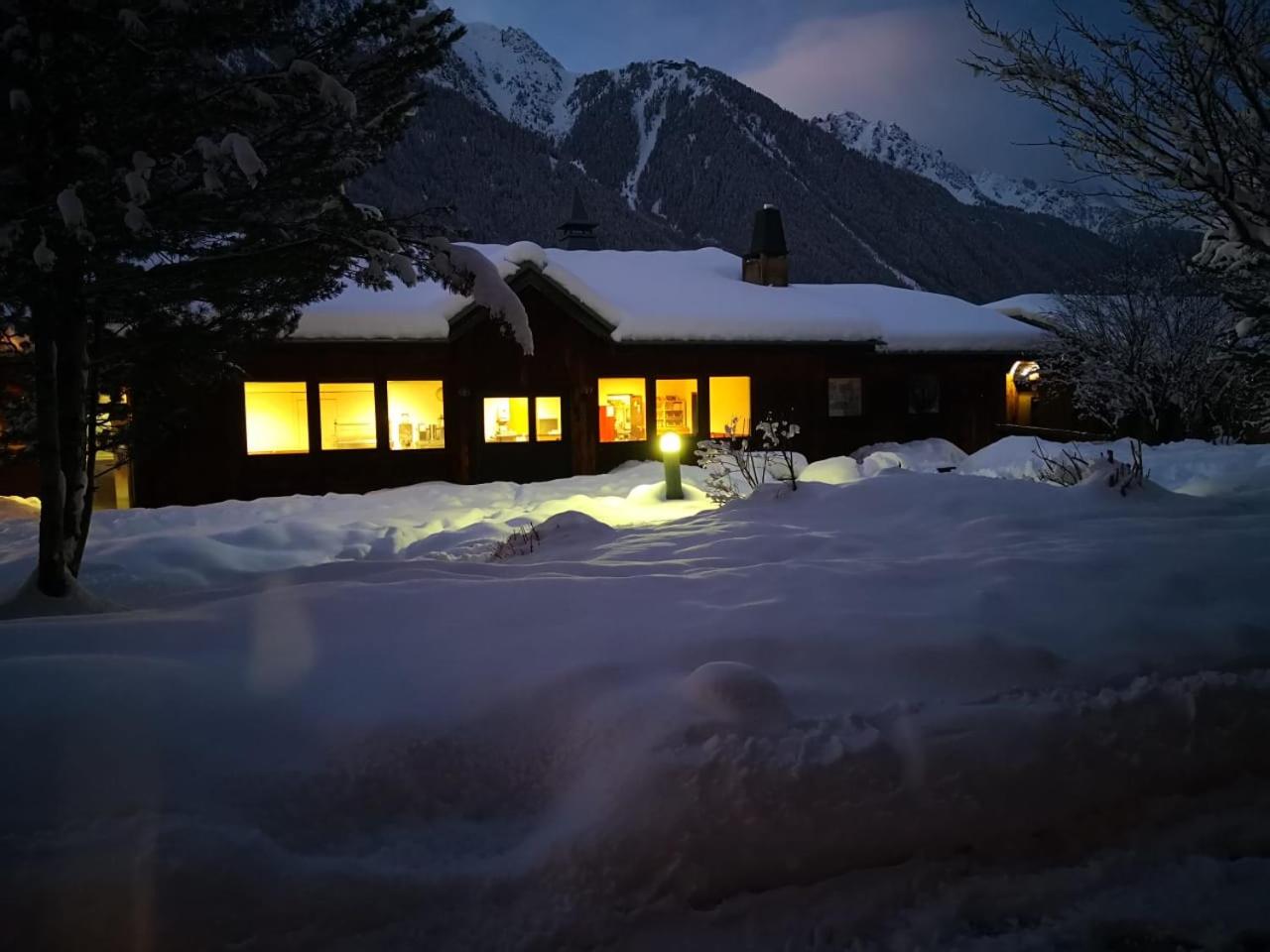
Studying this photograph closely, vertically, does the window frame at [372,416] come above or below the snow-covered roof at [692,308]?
below

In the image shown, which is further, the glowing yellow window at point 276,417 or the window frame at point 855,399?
the window frame at point 855,399

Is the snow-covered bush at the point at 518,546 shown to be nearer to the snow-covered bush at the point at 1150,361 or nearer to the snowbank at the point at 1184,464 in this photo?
the snowbank at the point at 1184,464

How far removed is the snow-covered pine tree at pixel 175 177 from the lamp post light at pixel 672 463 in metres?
5.51

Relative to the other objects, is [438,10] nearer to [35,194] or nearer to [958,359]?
[35,194]

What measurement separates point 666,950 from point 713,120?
443 feet

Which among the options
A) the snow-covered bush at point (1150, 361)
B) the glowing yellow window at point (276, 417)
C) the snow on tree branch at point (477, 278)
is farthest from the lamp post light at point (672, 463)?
the snow-covered bush at point (1150, 361)

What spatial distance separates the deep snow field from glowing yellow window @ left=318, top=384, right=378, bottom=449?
11610mm

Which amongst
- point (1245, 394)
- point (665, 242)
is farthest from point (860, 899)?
point (665, 242)

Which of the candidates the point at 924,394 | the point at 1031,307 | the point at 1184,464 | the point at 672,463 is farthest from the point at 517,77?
the point at 1184,464

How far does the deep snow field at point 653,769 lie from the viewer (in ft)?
7.20

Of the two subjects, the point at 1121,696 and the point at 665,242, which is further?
the point at 665,242

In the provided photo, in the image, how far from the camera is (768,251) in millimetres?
20438

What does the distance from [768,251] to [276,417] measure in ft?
40.3

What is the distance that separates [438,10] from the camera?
5.50m
